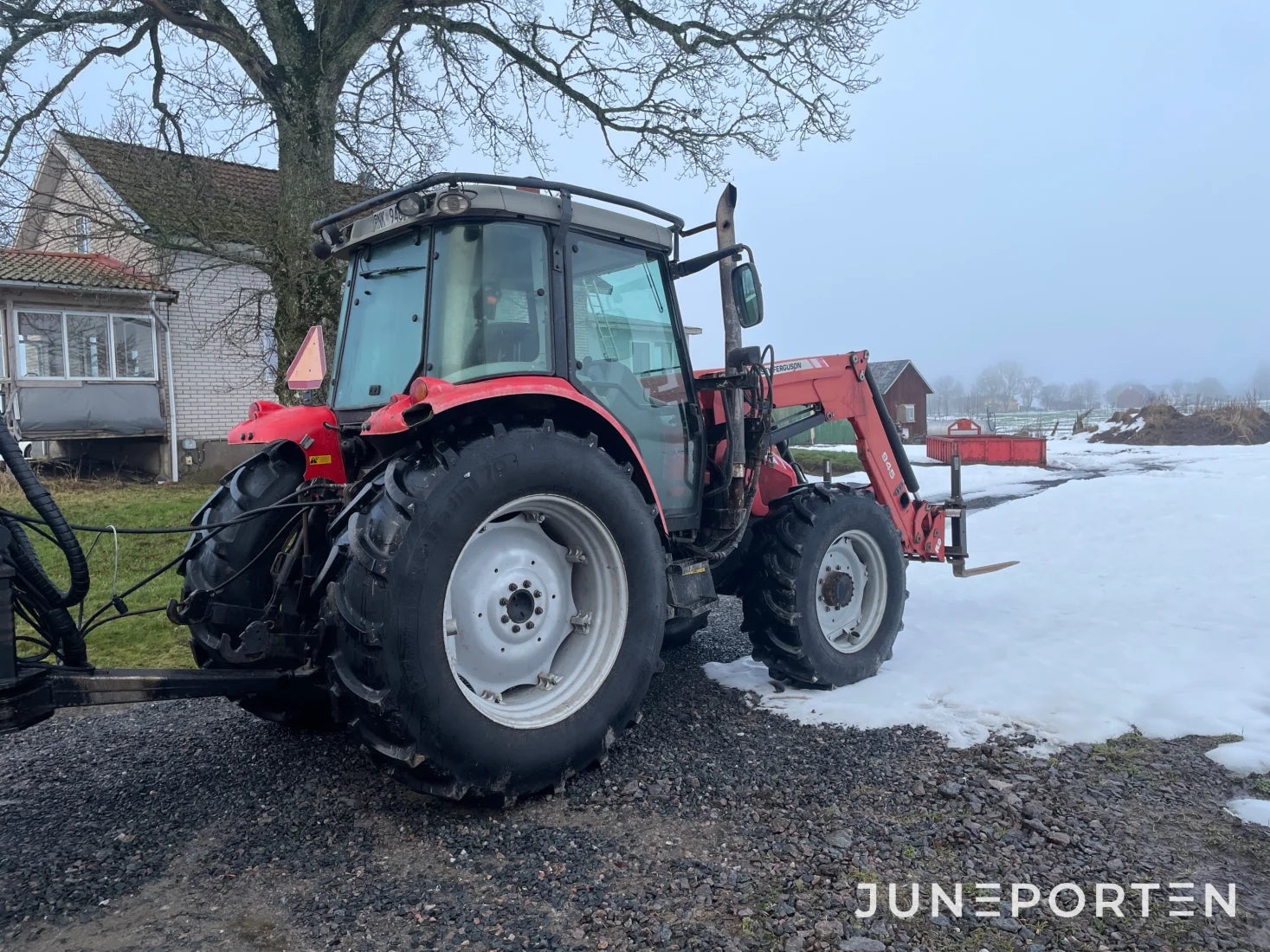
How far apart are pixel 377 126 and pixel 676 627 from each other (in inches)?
353

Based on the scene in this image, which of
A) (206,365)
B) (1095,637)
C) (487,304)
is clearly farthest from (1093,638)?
(206,365)

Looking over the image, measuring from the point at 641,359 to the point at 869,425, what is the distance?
6.31ft

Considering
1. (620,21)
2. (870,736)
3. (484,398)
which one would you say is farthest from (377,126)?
(870,736)

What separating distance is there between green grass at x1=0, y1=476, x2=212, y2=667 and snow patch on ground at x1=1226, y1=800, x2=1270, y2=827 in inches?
214

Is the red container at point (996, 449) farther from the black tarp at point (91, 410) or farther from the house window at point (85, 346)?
the house window at point (85, 346)

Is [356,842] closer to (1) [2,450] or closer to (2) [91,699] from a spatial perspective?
(2) [91,699]

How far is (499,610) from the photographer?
10.6 ft

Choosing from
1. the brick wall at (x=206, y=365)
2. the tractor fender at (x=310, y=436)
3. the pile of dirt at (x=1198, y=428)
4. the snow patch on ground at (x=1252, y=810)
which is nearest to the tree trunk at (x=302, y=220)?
the tractor fender at (x=310, y=436)

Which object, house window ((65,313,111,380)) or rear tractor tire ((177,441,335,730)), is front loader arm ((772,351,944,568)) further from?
house window ((65,313,111,380))

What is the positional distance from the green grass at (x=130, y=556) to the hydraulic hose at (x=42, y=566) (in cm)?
268

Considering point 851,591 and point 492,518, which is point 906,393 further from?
point 492,518

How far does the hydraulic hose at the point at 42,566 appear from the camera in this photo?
271 centimetres

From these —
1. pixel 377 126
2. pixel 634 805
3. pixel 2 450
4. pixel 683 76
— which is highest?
pixel 683 76

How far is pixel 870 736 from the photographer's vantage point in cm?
374
